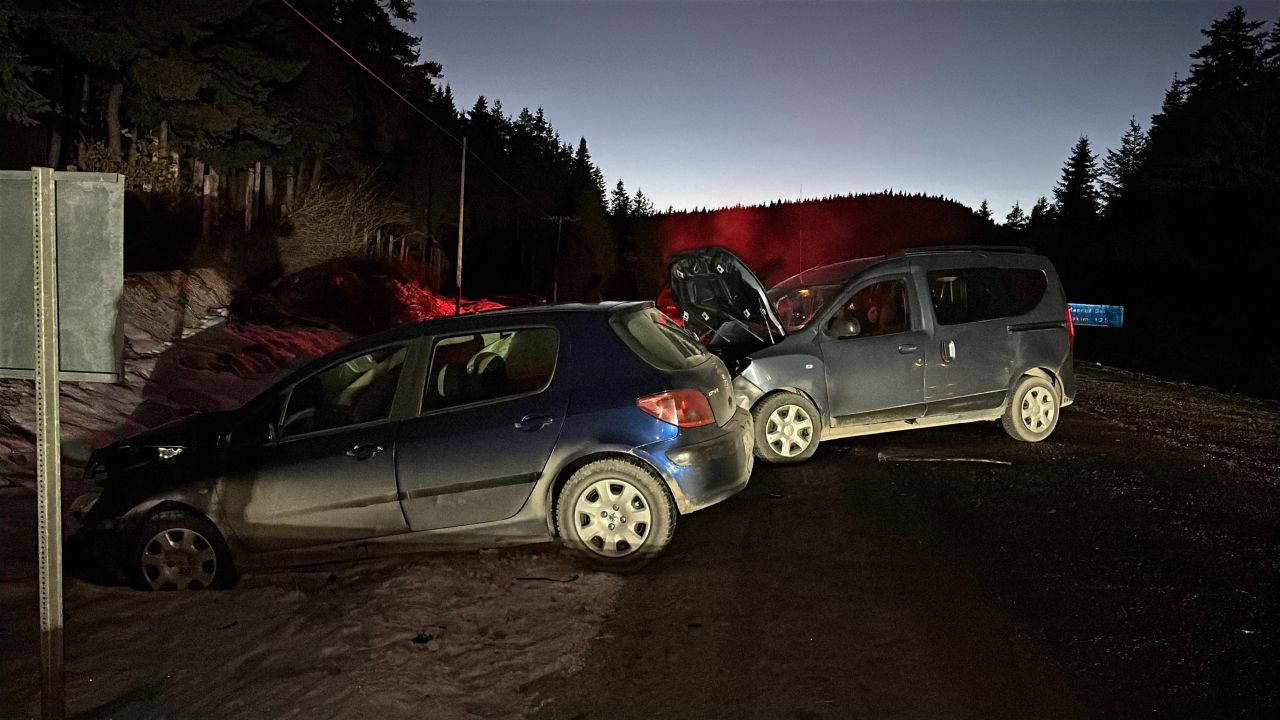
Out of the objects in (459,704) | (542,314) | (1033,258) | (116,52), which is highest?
(116,52)

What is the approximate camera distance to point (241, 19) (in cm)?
3119

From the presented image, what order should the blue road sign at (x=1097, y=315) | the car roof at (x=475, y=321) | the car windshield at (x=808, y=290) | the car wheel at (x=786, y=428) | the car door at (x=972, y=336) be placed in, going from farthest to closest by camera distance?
the blue road sign at (x=1097, y=315) < the car windshield at (x=808, y=290) < the car door at (x=972, y=336) < the car wheel at (x=786, y=428) < the car roof at (x=475, y=321)

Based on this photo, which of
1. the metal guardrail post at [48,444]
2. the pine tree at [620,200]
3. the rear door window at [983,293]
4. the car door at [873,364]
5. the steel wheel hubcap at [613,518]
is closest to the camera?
the metal guardrail post at [48,444]

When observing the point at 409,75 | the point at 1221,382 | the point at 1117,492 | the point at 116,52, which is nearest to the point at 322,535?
the point at 1117,492

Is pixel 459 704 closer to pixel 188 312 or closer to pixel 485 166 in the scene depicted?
pixel 188 312

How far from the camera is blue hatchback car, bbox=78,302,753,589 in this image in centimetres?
568

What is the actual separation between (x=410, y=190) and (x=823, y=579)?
7390cm

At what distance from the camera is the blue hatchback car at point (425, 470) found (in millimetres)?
5676

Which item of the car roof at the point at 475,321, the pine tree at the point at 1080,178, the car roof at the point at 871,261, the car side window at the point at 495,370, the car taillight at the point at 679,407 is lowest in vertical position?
the car taillight at the point at 679,407

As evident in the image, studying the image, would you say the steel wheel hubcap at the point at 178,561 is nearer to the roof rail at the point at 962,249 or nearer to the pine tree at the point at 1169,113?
the roof rail at the point at 962,249

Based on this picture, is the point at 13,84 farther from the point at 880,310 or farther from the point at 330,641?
the point at 330,641

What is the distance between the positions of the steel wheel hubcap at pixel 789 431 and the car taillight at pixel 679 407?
3.35 meters

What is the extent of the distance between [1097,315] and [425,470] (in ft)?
52.0

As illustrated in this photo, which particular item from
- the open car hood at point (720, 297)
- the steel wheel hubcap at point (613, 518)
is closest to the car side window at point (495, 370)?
the steel wheel hubcap at point (613, 518)
